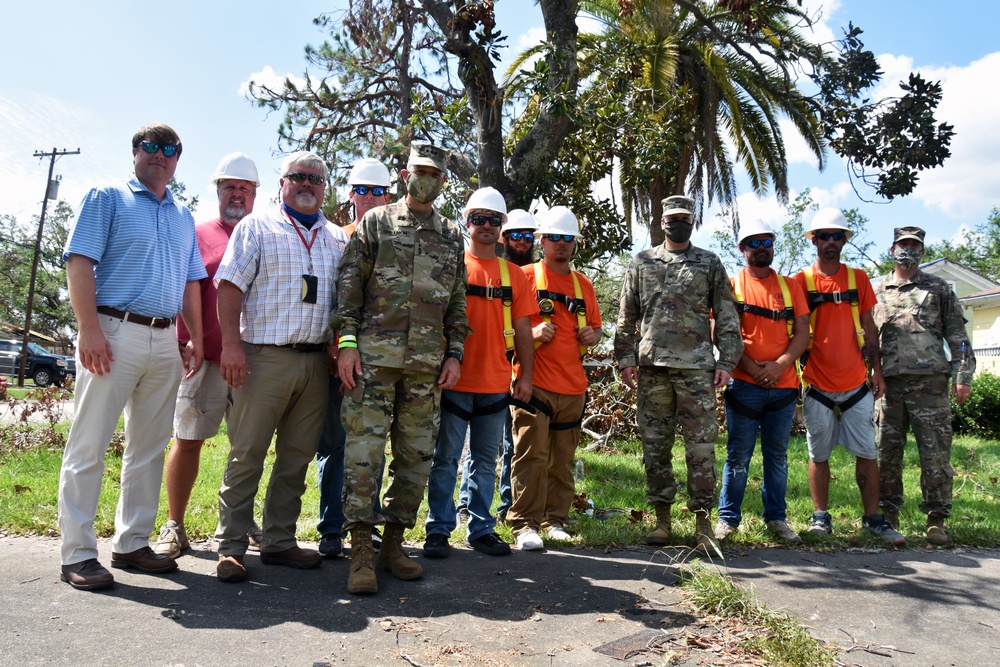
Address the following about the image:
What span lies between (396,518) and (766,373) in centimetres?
301

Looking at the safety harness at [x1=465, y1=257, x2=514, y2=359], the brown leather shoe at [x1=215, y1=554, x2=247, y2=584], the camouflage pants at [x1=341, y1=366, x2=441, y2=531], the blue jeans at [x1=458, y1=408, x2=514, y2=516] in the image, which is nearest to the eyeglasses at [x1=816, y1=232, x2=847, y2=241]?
the safety harness at [x1=465, y1=257, x2=514, y2=359]

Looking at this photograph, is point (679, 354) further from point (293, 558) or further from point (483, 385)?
point (293, 558)

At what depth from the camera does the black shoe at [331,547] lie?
4.79m

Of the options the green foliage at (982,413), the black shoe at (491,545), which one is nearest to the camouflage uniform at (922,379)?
the black shoe at (491,545)

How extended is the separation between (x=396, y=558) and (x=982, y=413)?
1483cm

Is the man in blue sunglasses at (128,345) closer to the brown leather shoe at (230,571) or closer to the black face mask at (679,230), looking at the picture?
the brown leather shoe at (230,571)

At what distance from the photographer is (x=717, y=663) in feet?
10.7

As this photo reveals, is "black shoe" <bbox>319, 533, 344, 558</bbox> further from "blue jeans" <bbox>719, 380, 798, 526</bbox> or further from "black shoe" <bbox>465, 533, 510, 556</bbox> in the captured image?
"blue jeans" <bbox>719, 380, 798, 526</bbox>

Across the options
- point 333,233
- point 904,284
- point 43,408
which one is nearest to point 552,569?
point 333,233

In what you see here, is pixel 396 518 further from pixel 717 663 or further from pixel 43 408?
pixel 43 408

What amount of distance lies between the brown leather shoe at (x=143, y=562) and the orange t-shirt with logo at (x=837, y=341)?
490 cm

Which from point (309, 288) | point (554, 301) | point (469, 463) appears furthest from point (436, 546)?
point (554, 301)

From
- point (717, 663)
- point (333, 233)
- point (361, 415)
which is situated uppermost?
point (333, 233)

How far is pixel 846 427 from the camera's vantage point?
19.6 ft
